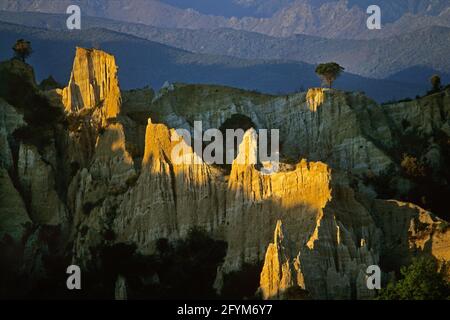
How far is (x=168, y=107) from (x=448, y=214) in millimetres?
16370

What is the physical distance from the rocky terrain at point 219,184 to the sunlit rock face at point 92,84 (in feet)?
0.28

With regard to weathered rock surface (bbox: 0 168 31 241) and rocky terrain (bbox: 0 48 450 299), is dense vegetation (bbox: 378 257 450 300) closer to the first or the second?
rocky terrain (bbox: 0 48 450 299)

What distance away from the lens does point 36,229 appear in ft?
286

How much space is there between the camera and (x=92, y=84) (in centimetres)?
9450

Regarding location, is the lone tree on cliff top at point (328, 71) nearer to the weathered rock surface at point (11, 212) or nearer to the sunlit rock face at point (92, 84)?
the sunlit rock face at point (92, 84)

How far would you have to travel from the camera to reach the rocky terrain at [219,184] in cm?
7919

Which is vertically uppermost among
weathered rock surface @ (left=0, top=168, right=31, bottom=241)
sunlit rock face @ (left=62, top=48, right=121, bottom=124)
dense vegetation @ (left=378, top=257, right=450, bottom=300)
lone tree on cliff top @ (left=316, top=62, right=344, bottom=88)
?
lone tree on cliff top @ (left=316, top=62, right=344, bottom=88)

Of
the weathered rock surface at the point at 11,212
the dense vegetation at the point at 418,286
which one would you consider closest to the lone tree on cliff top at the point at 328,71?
the weathered rock surface at the point at 11,212

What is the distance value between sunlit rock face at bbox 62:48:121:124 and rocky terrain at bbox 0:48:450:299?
0.08 m

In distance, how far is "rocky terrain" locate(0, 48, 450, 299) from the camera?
79188 mm

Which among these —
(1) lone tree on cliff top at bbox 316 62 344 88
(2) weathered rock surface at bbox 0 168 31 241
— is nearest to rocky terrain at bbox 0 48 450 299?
(2) weathered rock surface at bbox 0 168 31 241

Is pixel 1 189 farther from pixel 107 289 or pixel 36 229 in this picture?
pixel 107 289

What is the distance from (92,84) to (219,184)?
13.4m
